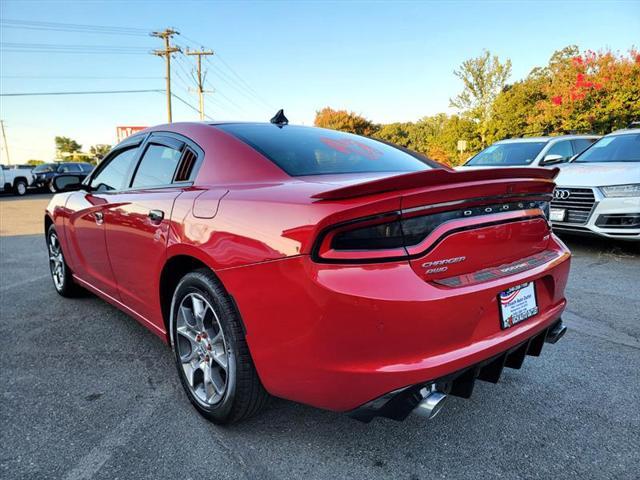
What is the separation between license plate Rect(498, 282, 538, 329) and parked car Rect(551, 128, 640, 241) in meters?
4.09

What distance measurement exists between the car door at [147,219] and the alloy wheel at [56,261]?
154 cm

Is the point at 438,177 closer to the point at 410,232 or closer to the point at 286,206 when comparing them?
the point at 410,232

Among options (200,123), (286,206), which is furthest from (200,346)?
(200,123)

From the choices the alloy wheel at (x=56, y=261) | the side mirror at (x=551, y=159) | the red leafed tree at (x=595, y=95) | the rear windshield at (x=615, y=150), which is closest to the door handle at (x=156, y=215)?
the alloy wheel at (x=56, y=261)

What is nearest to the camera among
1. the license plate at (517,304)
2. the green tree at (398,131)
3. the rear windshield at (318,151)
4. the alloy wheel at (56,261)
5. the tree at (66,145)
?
the license plate at (517,304)

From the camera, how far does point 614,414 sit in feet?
6.93

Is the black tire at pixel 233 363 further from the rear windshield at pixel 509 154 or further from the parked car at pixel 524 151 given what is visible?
the rear windshield at pixel 509 154

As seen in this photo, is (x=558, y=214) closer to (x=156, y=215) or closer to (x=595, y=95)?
(x=156, y=215)

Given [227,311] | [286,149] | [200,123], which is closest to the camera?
[227,311]

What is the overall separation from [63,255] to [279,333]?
10.2 feet

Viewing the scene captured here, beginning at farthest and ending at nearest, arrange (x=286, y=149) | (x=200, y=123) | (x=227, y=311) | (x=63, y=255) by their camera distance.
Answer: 1. (x=63, y=255)
2. (x=200, y=123)
3. (x=286, y=149)
4. (x=227, y=311)

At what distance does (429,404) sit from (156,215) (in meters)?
1.64

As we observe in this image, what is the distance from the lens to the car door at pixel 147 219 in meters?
2.32

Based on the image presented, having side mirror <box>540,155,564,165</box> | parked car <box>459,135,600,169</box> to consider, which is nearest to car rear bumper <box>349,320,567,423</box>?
side mirror <box>540,155,564,165</box>
